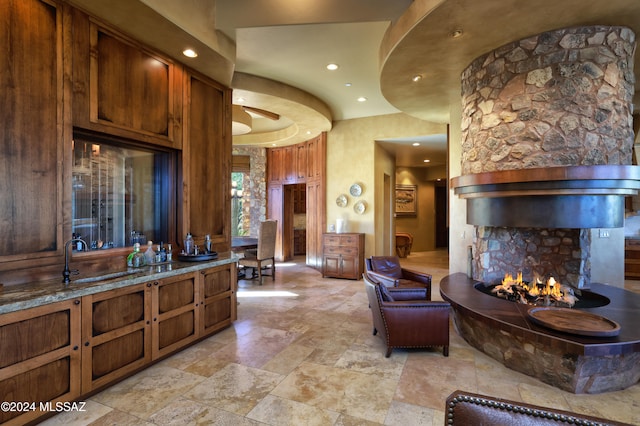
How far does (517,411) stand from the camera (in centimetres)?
99

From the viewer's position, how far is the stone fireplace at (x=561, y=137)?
309cm

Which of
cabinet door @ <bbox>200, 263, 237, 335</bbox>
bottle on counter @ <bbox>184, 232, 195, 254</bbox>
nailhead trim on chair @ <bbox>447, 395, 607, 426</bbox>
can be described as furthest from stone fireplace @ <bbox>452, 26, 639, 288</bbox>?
bottle on counter @ <bbox>184, 232, 195, 254</bbox>

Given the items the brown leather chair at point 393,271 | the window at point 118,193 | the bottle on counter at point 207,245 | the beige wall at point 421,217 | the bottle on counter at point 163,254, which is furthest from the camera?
the beige wall at point 421,217

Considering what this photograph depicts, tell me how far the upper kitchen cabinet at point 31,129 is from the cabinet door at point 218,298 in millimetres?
1378

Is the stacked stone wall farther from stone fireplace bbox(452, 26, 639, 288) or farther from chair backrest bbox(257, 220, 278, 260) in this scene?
chair backrest bbox(257, 220, 278, 260)

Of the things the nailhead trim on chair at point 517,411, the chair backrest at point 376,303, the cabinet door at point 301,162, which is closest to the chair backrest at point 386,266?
the chair backrest at point 376,303

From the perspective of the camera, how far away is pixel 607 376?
248 centimetres

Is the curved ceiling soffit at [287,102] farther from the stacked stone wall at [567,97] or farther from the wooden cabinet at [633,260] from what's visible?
the wooden cabinet at [633,260]

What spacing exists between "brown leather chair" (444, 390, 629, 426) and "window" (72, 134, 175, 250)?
3.31 metres

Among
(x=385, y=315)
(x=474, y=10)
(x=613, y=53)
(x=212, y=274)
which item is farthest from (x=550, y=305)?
(x=212, y=274)

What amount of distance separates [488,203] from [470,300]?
1.16 meters

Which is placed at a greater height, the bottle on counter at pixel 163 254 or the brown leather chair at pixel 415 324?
the bottle on counter at pixel 163 254

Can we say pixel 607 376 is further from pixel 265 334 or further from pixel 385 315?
pixel 265 334

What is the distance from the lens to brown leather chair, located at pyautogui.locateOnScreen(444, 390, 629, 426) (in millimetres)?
948
